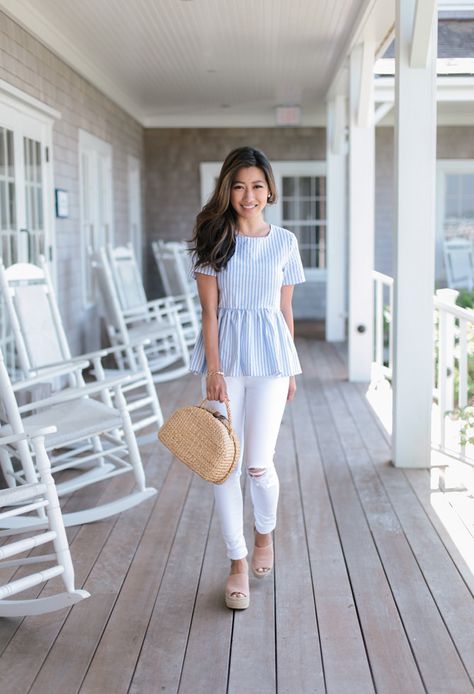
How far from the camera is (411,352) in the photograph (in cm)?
454

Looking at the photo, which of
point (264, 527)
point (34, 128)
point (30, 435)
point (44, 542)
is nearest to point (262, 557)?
point (264, 527)

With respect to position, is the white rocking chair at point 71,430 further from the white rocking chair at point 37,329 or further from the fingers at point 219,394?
the fingers at point 219,394

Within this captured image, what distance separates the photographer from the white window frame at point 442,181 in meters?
11.6

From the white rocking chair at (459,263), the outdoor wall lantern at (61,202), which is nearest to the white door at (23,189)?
the outdoor wall lantern at (61,202)

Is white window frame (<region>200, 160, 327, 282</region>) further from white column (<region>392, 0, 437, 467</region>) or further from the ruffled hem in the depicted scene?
the ruffled hem

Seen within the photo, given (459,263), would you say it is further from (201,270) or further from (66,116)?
(201,270)

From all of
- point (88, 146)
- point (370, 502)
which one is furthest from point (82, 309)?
point (370, 502)

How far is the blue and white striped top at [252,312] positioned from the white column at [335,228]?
6693mm

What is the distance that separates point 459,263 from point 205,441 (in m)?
9.48

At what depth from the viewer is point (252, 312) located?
2859 mm

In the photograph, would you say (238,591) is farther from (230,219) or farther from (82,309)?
(82,309)

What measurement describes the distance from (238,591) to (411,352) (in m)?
2.00

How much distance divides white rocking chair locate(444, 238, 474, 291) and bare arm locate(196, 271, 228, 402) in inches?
350

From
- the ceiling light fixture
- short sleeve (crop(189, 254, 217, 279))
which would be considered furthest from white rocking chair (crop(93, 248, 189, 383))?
short sleeve (crop(189, 254, 217, 279))
